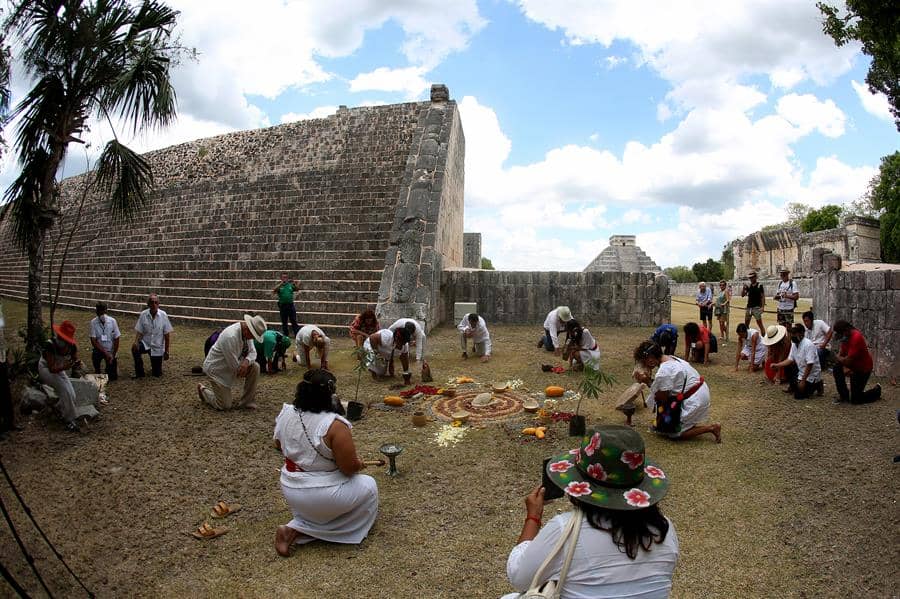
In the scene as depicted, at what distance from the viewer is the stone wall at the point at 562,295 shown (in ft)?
→ 41.8

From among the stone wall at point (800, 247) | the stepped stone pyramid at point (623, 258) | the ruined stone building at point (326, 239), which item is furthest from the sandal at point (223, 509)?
the stone wall at point (800, 247)

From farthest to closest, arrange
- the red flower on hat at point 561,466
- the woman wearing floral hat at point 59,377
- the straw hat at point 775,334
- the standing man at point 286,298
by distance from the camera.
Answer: the standing man at point 286,298 → the straw hat at point 775,334 → the woman wearing floral hat at point 59,377 → the red flower on hat at point 561,466

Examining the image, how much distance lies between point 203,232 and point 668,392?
14276 millimetres

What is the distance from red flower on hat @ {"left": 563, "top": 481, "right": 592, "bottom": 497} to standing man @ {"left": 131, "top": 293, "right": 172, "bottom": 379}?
7.15 meters

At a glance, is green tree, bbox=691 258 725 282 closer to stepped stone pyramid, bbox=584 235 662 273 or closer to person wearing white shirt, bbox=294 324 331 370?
stepped stone pyramid, bbox=584 235 662 273

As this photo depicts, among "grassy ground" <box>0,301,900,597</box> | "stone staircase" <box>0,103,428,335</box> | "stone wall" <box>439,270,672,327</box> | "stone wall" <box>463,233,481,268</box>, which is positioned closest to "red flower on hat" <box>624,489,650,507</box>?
"grassy ground" <box>0,301,900,597</box>

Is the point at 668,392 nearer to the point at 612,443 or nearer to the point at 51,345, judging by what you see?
the point at 612,443

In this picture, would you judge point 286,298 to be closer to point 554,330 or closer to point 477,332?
point 477,332

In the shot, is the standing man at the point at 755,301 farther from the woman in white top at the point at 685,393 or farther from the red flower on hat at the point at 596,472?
the red flower on hat at the point at 596,472

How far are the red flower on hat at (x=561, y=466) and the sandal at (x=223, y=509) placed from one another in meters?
2.93

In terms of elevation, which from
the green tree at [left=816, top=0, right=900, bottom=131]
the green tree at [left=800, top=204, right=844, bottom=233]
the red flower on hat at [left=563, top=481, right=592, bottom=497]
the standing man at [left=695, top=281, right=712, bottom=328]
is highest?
the green tree at [left=800, top=204, right=844, bottom=233]

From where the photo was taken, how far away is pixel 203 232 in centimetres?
1591

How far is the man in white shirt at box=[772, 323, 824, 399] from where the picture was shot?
6582 millimetres

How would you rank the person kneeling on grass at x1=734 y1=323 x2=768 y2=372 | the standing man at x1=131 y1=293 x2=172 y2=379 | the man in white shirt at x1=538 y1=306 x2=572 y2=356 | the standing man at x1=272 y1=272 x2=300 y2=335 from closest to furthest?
the standing man at x1=131 y1=293 x2=172 y2=379 < the person kneeling on grass at x1=734 y1=323 x2=768 y2=372 < the man in white shirt at x1=538 y1=306 x2=572 y2=356 < the standing man at x1=272 y1=272 x2=300 y2=335
